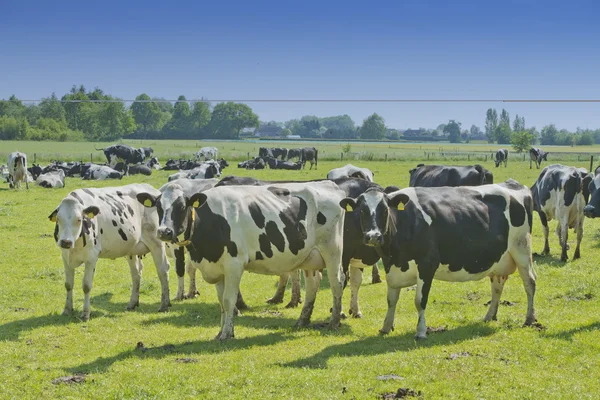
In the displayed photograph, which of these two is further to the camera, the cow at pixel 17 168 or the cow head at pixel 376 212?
the cow at pixel 17 168

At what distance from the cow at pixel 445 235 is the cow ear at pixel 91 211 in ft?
15.6

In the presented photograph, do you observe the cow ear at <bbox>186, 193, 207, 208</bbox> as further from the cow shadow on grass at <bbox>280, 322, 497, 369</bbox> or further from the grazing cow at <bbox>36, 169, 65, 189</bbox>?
the grazing cow at <bbox>36, 169, 65, 189</bbox>

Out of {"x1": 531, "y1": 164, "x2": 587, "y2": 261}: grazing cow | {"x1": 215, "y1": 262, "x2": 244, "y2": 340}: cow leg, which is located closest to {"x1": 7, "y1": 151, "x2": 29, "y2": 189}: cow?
{"x1": 531, "y1": 164, "x2": 587, "y2": 261}: grazing cow

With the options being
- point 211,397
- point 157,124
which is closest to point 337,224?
point 211,397

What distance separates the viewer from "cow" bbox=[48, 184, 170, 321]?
1238 cm

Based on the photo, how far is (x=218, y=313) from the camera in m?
13.4

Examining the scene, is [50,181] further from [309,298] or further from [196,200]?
[196,200]

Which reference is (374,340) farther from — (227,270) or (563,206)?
(563,206)

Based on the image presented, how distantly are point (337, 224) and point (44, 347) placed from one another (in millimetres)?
5358

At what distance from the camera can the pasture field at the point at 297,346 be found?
8500 millimetres

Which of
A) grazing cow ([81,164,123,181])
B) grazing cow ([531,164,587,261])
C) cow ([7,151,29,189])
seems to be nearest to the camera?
grazing cow ([531,164,587,261])

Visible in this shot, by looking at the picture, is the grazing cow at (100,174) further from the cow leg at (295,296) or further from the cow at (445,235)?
the cow at (445,235)

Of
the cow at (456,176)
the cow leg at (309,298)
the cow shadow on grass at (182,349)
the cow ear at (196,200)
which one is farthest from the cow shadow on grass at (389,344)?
the cow at (456,176)

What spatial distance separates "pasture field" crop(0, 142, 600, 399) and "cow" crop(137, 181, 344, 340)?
0.86 meters
